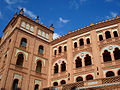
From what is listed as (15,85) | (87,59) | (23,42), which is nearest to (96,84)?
(87,59)

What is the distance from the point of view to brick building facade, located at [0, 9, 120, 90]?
20703 mm

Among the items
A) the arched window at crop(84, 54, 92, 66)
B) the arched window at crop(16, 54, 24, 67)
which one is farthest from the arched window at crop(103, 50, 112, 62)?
the arched window at crop(16, 54, 24, 67)

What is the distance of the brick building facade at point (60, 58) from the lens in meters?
20.7

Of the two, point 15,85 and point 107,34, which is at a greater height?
point 107,34

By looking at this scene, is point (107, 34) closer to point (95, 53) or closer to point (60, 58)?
point (95, 53)

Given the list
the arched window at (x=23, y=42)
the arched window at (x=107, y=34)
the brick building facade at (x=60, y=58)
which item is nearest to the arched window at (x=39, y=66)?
the brick building facade at (x=60, y=58)

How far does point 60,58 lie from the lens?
26.3m

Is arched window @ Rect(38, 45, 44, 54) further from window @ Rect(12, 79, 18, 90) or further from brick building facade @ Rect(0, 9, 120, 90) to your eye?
window @ Rect(12, 79, 18, 90)

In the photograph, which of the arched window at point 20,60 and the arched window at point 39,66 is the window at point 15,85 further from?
the arched window at point 39,66

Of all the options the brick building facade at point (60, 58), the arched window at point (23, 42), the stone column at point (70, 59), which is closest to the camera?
the brick building facade at point (60, 58)

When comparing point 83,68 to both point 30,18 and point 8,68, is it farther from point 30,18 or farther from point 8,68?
point 30,18

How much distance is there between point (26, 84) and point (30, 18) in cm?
1292

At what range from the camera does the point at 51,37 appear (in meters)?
31.2

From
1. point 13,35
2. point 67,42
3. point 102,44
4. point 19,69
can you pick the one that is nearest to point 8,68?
point 19,69
